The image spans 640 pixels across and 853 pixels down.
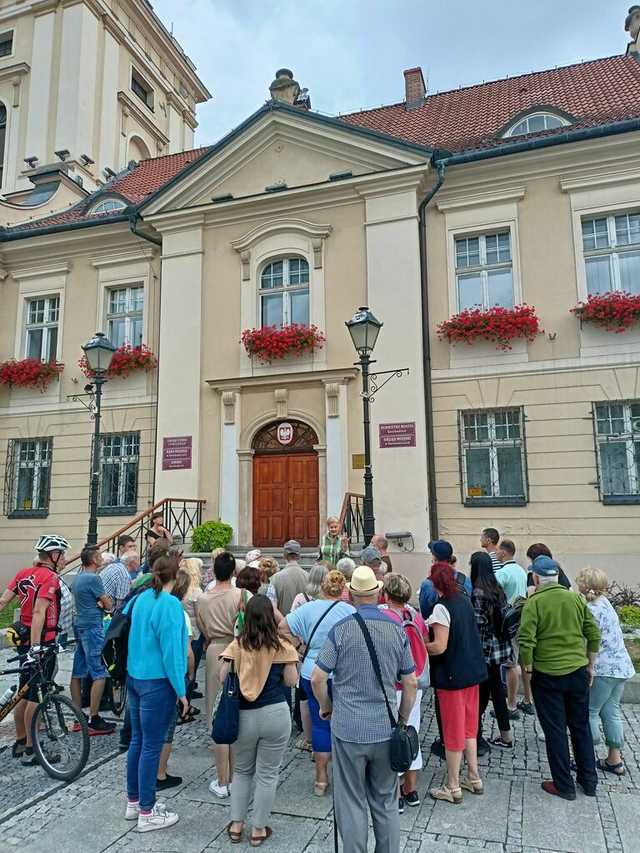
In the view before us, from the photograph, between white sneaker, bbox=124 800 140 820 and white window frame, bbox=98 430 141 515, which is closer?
white sneaker, bbox=124 800 140 820

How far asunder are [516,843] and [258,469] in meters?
10.1

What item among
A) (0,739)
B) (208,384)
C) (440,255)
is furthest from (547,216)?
(0,739)

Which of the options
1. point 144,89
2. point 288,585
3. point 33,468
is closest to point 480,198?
point 288,585

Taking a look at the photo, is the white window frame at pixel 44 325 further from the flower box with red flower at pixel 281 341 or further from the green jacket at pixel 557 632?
the green jacket at pixel 557 632

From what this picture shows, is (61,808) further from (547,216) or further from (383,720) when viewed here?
(547,216)

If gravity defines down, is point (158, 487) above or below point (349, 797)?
above

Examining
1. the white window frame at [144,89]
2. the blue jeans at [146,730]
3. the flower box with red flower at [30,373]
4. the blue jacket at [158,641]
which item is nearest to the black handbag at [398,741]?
the blue jacket at [158,641]

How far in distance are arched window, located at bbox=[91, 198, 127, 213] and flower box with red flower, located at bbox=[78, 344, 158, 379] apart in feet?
15.2

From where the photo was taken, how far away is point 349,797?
3.46 m

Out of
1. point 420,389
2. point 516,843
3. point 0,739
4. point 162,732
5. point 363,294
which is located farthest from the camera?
point 363,294

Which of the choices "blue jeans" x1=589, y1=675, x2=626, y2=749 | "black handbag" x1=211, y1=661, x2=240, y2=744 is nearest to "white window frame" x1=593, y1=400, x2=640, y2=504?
"blue jeans" x1=589, y1=675, x2=626, y2=749

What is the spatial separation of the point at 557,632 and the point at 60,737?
4063mm

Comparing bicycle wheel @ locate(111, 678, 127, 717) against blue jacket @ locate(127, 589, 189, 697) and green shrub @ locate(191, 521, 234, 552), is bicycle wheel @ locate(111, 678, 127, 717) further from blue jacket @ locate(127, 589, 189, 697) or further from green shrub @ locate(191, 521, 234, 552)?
green shrub @ locate(191, 521, 234, 552)

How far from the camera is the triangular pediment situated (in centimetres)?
1394
